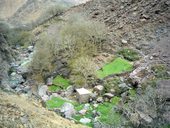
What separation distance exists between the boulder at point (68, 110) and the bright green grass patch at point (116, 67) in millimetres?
9116

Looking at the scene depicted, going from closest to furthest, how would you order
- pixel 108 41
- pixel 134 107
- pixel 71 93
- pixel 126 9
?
pixel 134 107 → pixel 71 93 → pixel 108 41 → pixel 126 9

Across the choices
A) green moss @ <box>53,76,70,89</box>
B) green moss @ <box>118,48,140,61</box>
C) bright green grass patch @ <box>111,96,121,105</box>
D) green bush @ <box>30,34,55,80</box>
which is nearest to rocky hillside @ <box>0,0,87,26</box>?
green bush @ <box>30,34,55,80</box>

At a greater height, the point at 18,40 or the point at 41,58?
the point at 41,58

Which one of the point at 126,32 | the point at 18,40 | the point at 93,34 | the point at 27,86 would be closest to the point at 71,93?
the point at 27,86

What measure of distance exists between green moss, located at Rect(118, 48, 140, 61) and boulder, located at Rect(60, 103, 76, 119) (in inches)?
544

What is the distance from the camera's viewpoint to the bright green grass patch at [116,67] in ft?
166

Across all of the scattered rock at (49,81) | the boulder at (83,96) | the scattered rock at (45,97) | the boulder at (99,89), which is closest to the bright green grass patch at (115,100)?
the boulder at (99,89)

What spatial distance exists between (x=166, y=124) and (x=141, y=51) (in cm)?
2062

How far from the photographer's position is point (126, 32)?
59219 mm

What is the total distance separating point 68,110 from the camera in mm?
40406

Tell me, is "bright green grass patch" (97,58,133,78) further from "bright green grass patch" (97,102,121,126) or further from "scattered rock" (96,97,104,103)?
"bright green grass patch" (97,102,121,126)

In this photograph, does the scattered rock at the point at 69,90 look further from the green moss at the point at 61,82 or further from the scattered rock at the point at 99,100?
the scattered rock at the point at 99,100

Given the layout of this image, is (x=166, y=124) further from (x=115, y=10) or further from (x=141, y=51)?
(x=115, y=10)

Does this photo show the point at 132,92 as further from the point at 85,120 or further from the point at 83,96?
the point at 85,120
